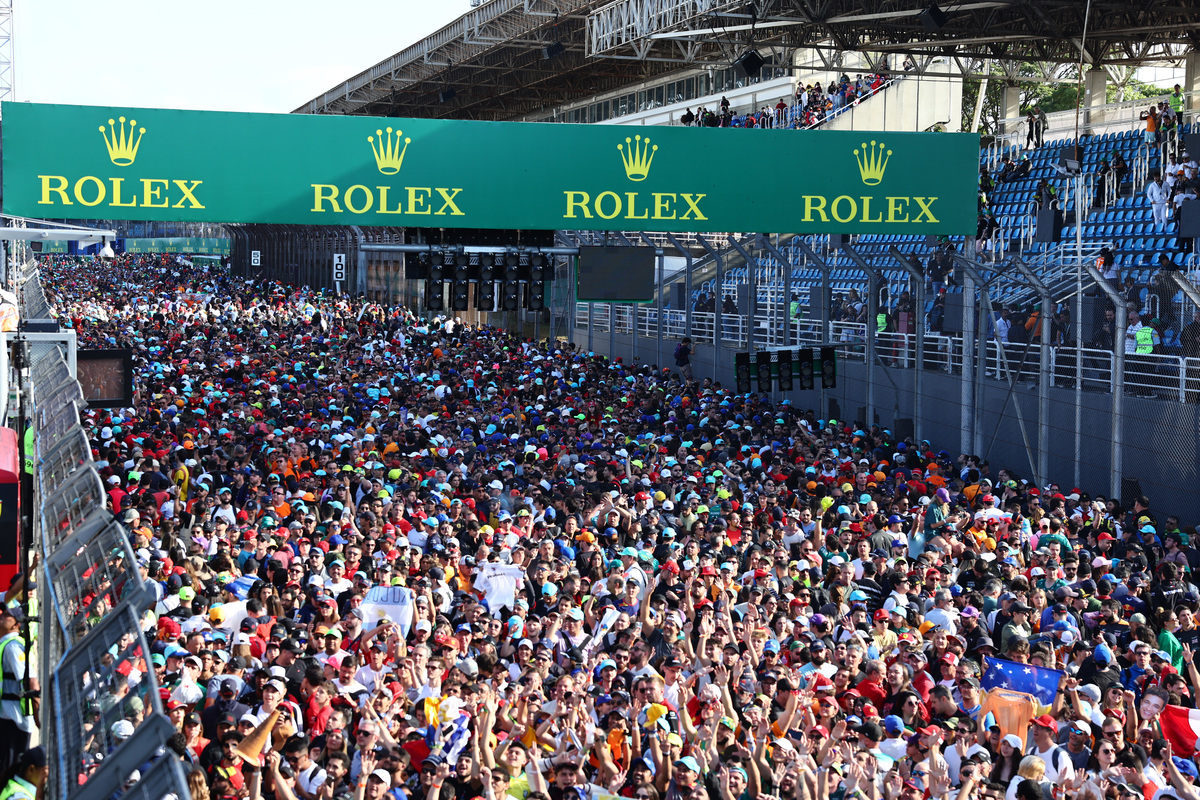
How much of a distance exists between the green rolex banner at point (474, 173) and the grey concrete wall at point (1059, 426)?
270 cm

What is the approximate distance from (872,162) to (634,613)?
32.1 feet

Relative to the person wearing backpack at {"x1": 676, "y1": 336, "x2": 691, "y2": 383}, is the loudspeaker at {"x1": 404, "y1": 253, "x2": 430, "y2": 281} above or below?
above

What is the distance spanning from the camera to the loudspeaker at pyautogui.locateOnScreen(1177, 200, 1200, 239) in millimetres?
19250

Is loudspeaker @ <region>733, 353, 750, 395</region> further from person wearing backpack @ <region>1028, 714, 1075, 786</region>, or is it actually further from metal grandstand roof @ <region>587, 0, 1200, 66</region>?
person wearing backpack @ <region>1028, 714, 1075, 786</region>

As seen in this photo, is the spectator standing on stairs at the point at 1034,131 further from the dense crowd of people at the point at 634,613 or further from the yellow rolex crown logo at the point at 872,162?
the dense crowd of people at the point at 634,613

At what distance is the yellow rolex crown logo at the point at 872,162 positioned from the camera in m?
17.7

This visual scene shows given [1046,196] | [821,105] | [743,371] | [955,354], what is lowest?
[743,371]

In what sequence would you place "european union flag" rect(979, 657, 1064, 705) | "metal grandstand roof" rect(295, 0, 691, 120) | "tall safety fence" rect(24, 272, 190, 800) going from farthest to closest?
"metal grandstand roof" rect(295, 0, 691, 120) → "european union flag" rect(979, 657, 1064, 705) → "tall safety fence" rect(24, 272, 190, 800)

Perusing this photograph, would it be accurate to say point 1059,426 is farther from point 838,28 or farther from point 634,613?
point 838,28

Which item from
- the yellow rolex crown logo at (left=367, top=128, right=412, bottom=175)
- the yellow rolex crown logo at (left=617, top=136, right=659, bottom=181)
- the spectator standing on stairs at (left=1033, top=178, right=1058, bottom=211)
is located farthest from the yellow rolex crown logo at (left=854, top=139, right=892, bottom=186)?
the spectator standing on stairs at (left=1033, top=178, right=1058, bottom=211)

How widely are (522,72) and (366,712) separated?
147 ft

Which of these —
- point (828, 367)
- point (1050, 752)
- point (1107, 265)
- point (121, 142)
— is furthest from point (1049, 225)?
point (1050, 752)

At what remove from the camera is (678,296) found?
100 feet

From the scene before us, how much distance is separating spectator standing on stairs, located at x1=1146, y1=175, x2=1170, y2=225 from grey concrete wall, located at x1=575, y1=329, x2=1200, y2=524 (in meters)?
5.11
